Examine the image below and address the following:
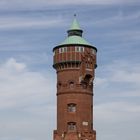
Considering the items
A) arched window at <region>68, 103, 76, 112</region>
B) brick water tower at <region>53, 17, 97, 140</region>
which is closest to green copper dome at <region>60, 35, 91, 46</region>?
brick water tower at <region>53, 17, 97, 140</region>

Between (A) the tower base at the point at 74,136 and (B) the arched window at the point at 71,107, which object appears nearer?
(A) the tower base at the point at 74,136

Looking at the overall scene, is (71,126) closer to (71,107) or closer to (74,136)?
(74,136)

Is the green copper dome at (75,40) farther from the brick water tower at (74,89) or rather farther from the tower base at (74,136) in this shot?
the tower base at (74,136)

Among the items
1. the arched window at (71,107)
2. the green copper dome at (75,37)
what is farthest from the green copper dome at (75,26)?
the arched window at (71,107)

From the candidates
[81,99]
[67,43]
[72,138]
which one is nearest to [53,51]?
[67,43]

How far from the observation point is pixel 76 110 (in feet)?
190

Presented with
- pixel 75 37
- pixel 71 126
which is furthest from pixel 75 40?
pixel 71 126

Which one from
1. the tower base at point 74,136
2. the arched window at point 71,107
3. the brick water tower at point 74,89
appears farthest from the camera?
the arched window at point 71,107

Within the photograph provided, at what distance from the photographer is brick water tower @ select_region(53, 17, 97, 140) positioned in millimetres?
57656

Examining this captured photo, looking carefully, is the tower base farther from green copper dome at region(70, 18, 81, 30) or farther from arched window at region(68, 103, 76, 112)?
green copper dome at region(70, 18, 81, 30)

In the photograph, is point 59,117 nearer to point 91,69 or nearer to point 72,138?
point 72,138

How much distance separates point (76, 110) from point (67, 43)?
30.8 ft

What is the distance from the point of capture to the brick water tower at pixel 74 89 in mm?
57656

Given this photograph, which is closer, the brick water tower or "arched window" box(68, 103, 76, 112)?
the brick water tower
